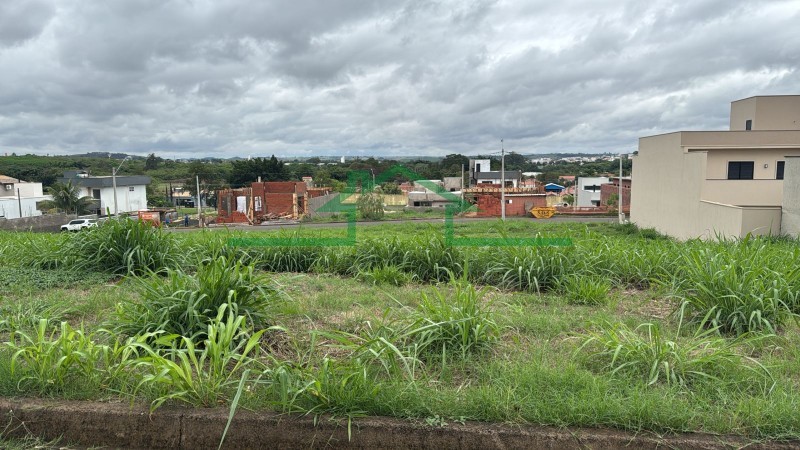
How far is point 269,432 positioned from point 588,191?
47.4m

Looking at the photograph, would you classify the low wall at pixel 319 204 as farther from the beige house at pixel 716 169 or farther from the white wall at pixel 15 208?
the white wall at pixel 15 208

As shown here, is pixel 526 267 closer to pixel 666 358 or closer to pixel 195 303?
pixel 666 358

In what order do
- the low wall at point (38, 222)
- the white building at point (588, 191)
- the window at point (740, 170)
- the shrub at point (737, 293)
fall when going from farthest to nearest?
the white building at point (588, 191), the window at point (740, 170), the low wall at point (38, 222), the shrub at point (737, 293)

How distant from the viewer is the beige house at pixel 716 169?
20797 millimetres

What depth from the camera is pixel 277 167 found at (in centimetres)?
2317

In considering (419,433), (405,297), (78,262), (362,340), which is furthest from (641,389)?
(78,262)

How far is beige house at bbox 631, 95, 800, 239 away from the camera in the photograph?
68.2 ft

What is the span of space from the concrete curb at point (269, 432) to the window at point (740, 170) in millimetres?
24855

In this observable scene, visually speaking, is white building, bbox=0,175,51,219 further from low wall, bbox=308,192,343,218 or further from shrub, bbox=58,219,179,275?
shrub, bbox=58,219,179,275

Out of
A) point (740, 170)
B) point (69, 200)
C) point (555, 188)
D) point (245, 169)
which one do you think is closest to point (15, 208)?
point (69, 200)

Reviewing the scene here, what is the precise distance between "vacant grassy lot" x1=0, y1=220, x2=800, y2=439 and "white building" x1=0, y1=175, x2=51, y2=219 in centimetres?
3569

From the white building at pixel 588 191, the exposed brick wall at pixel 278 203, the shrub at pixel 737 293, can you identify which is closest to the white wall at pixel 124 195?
the exposed brick wall at pixel 278 203

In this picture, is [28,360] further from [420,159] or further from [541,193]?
[541,193]

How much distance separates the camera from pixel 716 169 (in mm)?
23172
